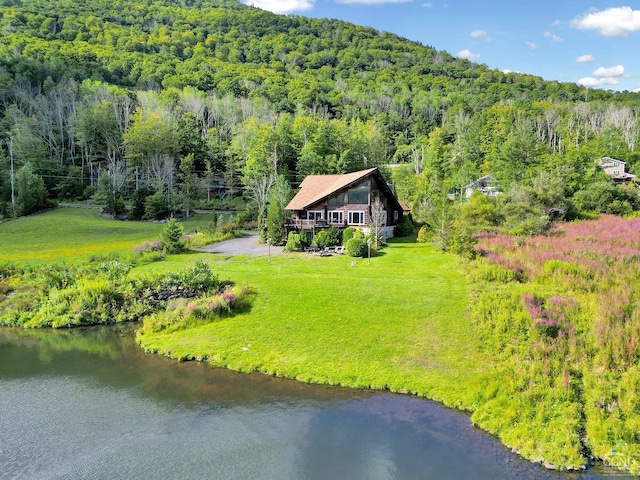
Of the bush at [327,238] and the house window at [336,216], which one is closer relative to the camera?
the bush at [327,238]

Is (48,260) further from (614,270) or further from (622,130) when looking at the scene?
(622,130)

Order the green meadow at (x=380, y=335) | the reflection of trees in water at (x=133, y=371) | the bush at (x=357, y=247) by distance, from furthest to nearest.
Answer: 1. the bush at (x=357, y=247)
2. the reflection of trees in water at (x=133, y=371)
3. the green meadow at (x=380, y=335)

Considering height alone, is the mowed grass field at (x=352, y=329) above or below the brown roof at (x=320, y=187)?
below

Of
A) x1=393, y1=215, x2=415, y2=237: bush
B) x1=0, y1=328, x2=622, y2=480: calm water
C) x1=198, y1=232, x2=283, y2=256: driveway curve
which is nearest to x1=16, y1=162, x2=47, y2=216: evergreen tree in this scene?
x1=198, y1=232, x2=283, y2=256: driveway curve

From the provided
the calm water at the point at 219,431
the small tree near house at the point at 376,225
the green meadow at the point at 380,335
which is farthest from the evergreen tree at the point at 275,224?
the calm water at the point at 219,431

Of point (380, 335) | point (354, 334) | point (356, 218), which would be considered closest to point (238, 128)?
point (356, 218)

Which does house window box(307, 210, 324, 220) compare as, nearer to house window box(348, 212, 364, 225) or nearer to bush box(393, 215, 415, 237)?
house window box(348, 212, 364, 225)

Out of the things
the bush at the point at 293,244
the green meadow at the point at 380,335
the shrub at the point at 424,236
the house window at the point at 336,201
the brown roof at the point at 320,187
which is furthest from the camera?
the house window at the point at 336,201

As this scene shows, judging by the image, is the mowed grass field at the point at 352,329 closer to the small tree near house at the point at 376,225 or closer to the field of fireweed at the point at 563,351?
the field of fireweed at the point at 563,351
